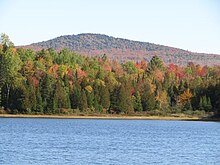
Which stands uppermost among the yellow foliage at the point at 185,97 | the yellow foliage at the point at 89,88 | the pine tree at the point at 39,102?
the yellow foliage at the point at 89,88

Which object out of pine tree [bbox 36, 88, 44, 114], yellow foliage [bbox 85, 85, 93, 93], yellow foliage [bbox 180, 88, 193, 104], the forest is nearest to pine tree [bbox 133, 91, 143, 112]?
the forest

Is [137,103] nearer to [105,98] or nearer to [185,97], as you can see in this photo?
[105,98]

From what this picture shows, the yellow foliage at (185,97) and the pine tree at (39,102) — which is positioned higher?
the yellow foliage at (185,97)

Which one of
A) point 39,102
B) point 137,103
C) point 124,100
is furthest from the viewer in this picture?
point 137,103

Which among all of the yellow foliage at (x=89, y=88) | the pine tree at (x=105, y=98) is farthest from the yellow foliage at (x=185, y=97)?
the yellow foliage at (x=89, y=88)

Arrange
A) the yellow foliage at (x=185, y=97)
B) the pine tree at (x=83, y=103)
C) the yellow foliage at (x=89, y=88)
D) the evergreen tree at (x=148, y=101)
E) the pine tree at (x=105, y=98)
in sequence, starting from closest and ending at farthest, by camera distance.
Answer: the pine tree at (x=83, y=103) → the pine tree at (x=105, y=98) → the yellow foliage at (x=89, y=88) → the evergreen tree at (x=148, y=101) → the yellow foliage at (x=185, y=97)

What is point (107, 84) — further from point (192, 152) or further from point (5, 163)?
point (5, 163)

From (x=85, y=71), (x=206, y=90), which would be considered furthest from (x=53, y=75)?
(x=206, y=90)

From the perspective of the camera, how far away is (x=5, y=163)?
43.6 m

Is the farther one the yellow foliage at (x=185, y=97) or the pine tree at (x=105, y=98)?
the yellow foliage at (x=185, y=97)

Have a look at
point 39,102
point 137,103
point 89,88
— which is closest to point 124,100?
point 137,103

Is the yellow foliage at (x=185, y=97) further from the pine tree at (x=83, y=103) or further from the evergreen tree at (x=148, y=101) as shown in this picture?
the pine tree at (x=83, y=103)

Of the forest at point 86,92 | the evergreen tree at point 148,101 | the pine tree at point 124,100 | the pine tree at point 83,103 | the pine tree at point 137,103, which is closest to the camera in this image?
the forest at point 86,92

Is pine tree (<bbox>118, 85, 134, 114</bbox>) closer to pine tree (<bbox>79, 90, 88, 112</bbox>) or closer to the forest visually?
the forest
